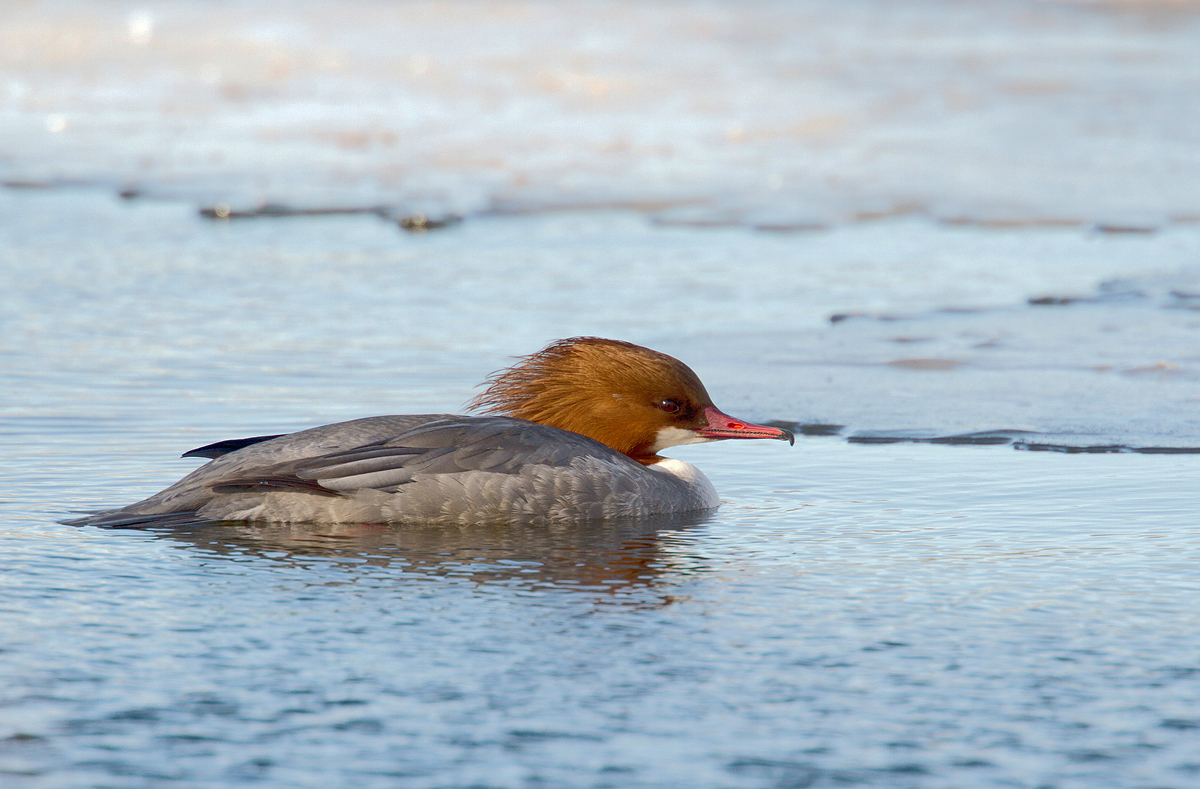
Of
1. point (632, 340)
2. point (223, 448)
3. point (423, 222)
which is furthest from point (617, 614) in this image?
point (423, 222)

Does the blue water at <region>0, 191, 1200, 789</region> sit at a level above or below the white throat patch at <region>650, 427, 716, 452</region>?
below

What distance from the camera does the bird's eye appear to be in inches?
243

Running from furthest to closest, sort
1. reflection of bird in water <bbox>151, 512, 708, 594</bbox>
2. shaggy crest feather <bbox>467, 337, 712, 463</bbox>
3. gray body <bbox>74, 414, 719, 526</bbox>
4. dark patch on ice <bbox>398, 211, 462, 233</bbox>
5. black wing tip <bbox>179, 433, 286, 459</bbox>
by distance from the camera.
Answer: dark patch on ice <bbox>398, 211, 462, 233</bbox> → shaggy crest feather <bbox>467, 337, 712, 463</bbox> → black wing tip <bbox>179, 433, 286, 459</bbox> → gray body <bbox>74, 414, 719, 526</bbox> → reflection of bird in water <bbox>151, 512, 708, 594</bbox>

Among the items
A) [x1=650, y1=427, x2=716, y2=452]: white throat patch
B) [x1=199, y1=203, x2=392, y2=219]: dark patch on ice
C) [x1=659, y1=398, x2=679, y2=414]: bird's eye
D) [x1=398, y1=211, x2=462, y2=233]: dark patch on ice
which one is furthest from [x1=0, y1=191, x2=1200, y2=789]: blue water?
[x1=199, y1=203, x2=392, y2=219]: dark patch on ice

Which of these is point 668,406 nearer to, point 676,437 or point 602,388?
point 676,437

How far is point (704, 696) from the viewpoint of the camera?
11.8 feet

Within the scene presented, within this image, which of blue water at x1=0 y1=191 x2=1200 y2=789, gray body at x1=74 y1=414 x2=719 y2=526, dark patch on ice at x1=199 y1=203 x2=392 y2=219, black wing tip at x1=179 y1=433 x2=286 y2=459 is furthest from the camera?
dark patch on ice at x1=199 y1=203 x2=392 y2=219

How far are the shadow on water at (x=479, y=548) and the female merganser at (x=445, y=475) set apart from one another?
0.06m

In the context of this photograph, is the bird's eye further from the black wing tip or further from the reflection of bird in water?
the black wing tip

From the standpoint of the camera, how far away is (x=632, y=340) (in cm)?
940

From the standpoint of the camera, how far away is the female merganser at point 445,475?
17.5 ft

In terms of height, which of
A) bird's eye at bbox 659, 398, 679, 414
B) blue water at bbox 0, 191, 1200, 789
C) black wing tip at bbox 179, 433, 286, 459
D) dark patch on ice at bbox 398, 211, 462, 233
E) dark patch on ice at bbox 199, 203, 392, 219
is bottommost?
blue water at bbox 0, 191, 1200, 789

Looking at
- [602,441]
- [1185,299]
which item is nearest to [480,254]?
[1185,299]

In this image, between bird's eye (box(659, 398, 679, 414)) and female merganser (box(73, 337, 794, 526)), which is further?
bird's eye (box(659, 398, 679, 414))
